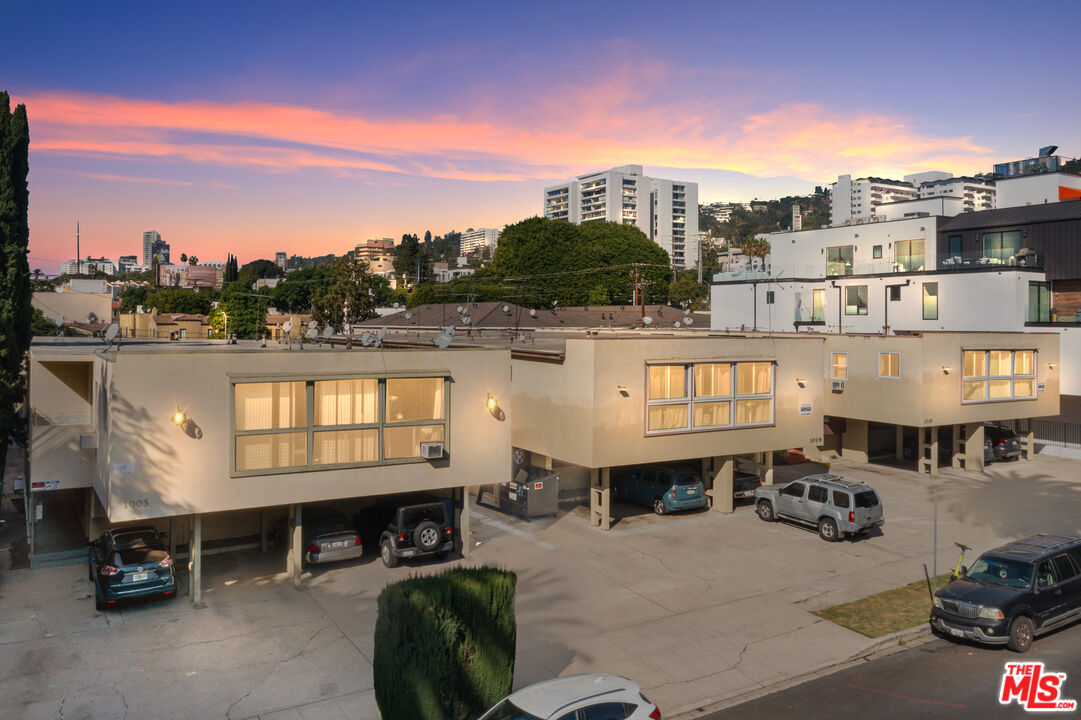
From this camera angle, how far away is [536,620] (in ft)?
50.2

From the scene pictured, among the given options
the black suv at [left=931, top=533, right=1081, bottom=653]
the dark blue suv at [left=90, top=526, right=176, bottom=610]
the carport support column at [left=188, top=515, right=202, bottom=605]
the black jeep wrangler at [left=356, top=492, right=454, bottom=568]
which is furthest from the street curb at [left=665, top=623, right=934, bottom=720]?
the dark blue suv at [left=90, top=526, right=176, bottom=610]

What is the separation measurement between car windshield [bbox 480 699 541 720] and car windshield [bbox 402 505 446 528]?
30.4 feet

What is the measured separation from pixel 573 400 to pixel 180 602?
11.6 m

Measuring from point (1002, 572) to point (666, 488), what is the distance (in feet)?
36.5

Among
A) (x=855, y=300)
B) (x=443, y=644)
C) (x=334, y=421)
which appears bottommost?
(x=443, y=644)

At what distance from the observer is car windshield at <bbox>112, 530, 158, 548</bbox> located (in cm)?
1580

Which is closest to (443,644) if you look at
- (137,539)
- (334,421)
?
(334,421)

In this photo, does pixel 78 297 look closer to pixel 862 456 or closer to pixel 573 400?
pixel 573 400

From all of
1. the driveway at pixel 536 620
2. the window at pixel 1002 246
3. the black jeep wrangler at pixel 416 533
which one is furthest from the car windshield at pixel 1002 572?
the window at pixel 1002 246

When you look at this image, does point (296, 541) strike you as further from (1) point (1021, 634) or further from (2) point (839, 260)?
(2) point (839, 260)

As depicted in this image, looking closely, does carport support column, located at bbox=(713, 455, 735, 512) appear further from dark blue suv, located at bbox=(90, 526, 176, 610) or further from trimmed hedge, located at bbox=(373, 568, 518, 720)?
dark blue suv, located at bbox=(90, 526, 176, 610)

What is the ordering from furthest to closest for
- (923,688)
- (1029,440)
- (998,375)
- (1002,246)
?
1. (1002,246)
2. (1029,440)
3. (998,375)
4. (923,688)

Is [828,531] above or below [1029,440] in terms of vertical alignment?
below

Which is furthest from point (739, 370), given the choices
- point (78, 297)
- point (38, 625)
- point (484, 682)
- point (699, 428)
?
point (78, 297)
